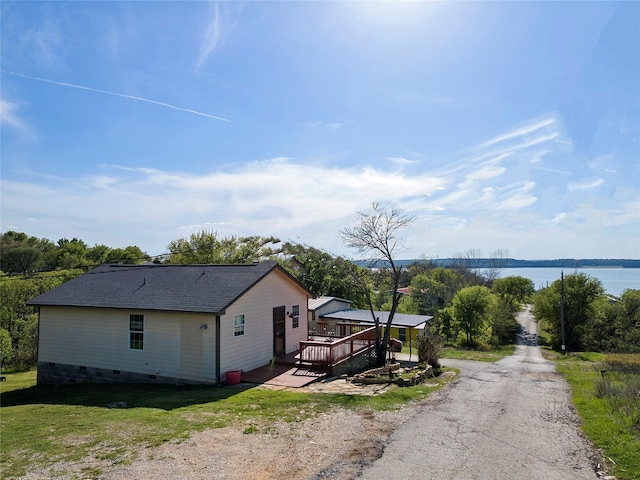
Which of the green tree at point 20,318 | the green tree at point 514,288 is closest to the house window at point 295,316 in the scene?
the green tree at point 20,318

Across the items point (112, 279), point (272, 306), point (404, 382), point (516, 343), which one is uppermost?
point (112, 279)

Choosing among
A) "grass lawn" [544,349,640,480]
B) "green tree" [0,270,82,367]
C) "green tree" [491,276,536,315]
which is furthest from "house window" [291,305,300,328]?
"green tree" [491,276,536,315]

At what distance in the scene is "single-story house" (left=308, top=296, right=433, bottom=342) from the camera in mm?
24283

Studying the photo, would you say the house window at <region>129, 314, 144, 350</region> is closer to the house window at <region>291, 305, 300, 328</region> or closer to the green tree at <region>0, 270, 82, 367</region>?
the house window at <region>291, 305, 300, 328</region>

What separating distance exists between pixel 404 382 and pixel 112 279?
13968mm

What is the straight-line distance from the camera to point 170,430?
364 inches

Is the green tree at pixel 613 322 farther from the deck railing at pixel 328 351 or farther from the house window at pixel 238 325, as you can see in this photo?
the house window at pixel 238 325

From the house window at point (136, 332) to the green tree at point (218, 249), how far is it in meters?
23.4

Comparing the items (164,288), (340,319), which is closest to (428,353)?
(340,319)

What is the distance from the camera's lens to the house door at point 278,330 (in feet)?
61.2

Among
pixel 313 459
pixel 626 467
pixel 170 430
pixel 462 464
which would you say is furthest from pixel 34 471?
pixel 626 467

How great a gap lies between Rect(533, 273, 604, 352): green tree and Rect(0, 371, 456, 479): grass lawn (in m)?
39.9

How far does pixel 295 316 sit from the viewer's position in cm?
2055

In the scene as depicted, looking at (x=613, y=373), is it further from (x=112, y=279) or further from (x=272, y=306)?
(x=112, y=279)
